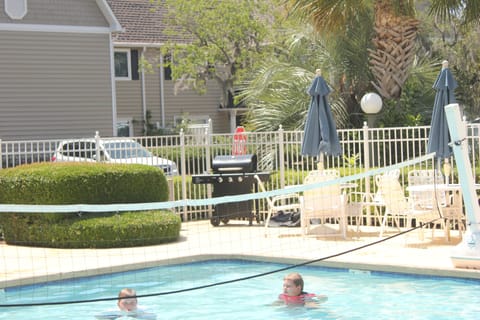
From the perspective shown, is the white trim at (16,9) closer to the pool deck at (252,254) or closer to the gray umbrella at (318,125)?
the pool deck at (252,254)

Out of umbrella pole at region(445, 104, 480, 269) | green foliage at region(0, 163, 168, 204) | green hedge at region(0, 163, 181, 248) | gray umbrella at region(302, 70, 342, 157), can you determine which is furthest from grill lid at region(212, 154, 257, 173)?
umbrella pole at region(445, 104, 480, 269)

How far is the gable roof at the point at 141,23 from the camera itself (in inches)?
1363

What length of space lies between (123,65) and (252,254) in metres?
23.3

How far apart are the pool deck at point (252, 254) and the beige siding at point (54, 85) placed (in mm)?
11873

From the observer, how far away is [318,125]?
15.0 metres

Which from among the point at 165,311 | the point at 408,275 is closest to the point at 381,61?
the point at 408,275

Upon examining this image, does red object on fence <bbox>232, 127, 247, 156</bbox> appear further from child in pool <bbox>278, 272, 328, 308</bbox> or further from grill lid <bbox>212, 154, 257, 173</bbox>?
child in pool <bbox>278, 272, 328, 308</bbox>

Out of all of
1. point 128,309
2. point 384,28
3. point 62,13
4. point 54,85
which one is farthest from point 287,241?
point 62,13

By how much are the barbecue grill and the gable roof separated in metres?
18.4

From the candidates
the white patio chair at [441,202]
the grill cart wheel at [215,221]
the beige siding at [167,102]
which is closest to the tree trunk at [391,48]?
the grill cart wheel at [215,221]

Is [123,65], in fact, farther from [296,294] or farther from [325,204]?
[296,294]

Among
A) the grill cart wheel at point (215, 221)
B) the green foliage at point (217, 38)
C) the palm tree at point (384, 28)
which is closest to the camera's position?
the grill cart wheel at point (215, 221)

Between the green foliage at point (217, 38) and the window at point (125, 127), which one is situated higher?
the green foliage at point (217, 38)

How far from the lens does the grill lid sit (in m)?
16.2
